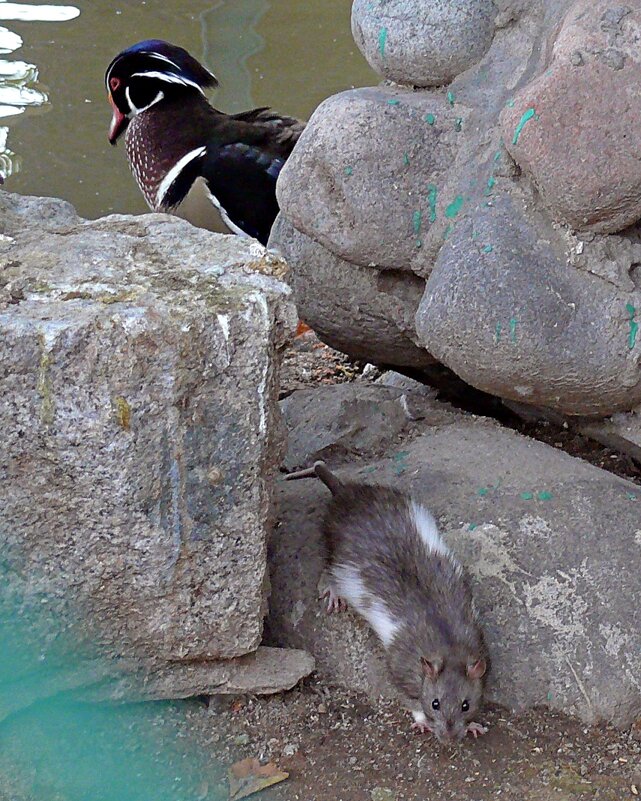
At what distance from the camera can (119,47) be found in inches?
281

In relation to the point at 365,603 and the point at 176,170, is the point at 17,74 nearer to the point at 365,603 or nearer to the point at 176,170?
the point at 176,170

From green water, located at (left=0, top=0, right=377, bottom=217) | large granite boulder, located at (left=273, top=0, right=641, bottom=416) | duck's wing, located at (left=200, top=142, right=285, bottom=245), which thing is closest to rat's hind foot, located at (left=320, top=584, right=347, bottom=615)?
large granite boulder, located at (left=273, top=0, right=641, bottom=416)

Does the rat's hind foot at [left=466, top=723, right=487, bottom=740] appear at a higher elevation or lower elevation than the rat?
lower

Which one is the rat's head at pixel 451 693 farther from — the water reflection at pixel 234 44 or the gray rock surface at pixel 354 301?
the water reflection at pixel 234 44

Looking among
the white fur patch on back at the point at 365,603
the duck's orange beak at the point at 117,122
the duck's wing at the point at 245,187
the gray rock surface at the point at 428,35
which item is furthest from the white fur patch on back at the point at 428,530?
the duck's orange beak at the point at 117,122

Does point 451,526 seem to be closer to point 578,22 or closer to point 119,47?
point 578,22

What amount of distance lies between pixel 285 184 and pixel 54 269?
0.76 m

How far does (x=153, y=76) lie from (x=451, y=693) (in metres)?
2.90

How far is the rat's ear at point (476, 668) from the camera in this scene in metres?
2.43

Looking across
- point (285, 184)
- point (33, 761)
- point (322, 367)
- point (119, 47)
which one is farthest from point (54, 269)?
point (119, 47)

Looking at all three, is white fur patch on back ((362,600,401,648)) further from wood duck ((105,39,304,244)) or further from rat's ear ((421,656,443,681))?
wood duck ((105,39,304,244))

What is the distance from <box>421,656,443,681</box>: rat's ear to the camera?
2.46m

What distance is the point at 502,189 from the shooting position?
2.66 metres

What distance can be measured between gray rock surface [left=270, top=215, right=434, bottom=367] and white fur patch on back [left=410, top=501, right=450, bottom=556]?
58 centimetres
